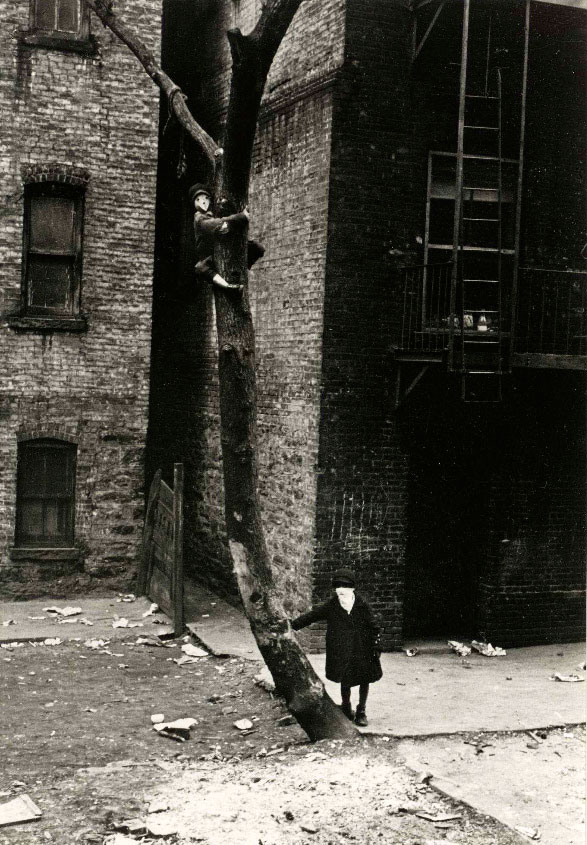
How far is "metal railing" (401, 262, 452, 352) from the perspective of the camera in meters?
11.2

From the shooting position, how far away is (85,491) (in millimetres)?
13945

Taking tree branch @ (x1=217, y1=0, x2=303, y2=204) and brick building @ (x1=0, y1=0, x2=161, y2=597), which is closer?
tree branch @ (x1=217, y1=0, x2=303, y2=204)

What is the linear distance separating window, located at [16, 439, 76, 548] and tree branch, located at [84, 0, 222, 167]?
5.65 metres

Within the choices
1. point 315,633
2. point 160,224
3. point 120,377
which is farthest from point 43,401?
point 315,633

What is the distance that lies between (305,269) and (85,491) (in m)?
4.76

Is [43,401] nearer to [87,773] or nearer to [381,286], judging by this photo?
[381,286]

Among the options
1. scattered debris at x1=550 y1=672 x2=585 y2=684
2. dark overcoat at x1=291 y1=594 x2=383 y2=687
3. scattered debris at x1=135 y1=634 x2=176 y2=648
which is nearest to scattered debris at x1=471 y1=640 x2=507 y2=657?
scattered debris at x1=550 y1=672 x2=585 y2=684

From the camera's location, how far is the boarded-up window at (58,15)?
535 inches

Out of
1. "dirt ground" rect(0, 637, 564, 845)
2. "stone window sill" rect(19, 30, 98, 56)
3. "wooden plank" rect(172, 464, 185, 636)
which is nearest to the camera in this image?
"dirt ground" rect(0, 637, 564, 845)

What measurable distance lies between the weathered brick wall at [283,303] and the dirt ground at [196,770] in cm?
229

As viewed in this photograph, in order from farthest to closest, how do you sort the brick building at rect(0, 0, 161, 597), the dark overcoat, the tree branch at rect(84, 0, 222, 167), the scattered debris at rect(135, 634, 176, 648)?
1. the brick building at rect(0, 0, 161, 597)
2. the scattered debris at rect(135, 634, 176, 648)
3. the dark overcoat
4. the tree branch at rect(84, 0, 222, 167)

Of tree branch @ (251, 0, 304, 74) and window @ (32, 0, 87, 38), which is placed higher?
window @ (32, 0, 87, 38)

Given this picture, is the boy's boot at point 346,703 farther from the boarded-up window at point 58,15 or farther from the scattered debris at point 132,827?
the boarded-up window at point 58,15

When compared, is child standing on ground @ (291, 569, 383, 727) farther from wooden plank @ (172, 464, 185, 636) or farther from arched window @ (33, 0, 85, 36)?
arched window @ (33, 0, 85, 36)
